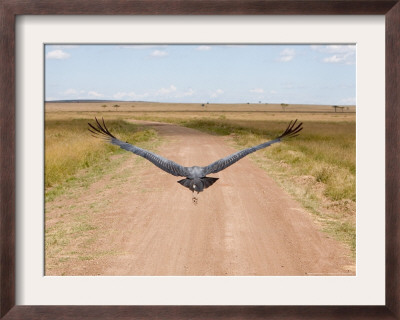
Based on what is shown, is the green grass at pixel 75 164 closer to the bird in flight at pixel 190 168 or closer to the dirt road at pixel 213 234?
the dirt road at pixel 213 234

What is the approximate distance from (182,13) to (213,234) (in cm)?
502

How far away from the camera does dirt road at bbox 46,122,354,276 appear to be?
7.27 meters

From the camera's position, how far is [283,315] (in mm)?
4723

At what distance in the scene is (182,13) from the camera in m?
4.79

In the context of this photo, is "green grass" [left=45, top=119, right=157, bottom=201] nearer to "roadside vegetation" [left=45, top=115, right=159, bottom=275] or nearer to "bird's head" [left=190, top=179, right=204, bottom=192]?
"roadside vegetation" [left=45, top=115, right=159, bottom=275]

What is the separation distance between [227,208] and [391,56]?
664 cm

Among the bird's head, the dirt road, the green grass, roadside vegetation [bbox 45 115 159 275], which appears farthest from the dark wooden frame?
the green grass

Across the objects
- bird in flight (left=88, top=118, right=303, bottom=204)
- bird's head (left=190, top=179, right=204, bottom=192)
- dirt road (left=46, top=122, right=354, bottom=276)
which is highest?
→ bird in flight (left=88, top=118, right=303, bottom=204)

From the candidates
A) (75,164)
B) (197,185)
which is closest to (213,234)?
(197,185)

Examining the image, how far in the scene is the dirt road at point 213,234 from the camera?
7.27 m

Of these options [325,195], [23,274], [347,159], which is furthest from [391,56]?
[347,159]

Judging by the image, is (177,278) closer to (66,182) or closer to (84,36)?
(84,36)

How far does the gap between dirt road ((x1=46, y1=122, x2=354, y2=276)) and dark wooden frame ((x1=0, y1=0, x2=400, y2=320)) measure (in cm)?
214

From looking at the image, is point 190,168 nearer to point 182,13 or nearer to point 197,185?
point 197,185
